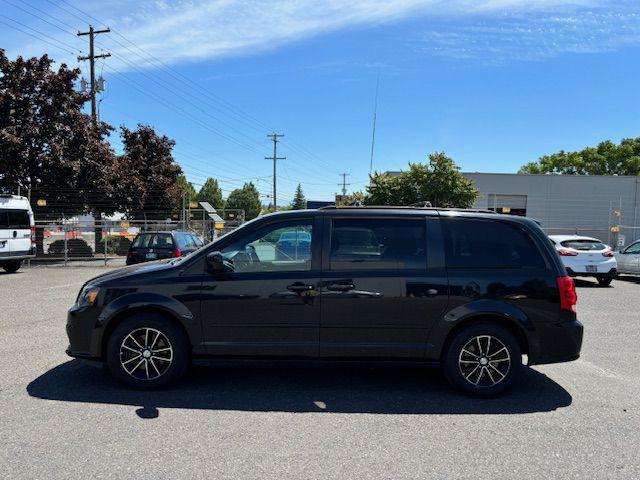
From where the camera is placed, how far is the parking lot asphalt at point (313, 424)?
10.9ft

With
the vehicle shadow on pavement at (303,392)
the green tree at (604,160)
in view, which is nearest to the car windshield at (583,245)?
the vehicle shadow on pavement at (303,392)

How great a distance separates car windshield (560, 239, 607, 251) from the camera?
14.3 metres

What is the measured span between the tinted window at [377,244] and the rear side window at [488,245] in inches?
12.2

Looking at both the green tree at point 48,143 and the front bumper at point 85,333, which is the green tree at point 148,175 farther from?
the front bumper at point 85,333

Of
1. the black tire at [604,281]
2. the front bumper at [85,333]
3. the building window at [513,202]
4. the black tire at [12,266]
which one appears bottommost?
the black tire at [12,266]

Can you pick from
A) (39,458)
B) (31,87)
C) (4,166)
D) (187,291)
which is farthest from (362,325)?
(31,87)

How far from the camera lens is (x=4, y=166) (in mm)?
19906

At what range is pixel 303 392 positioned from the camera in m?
4.77

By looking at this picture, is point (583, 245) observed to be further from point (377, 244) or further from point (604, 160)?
point (604, 160)

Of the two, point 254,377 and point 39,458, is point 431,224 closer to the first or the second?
point 254,377

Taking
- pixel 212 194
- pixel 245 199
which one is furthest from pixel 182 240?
pixel 245 199

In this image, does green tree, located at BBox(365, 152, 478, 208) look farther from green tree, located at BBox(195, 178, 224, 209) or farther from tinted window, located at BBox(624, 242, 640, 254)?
green tree, located at BBox(195, 178, 224, 209)

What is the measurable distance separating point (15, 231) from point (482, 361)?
16.0 m

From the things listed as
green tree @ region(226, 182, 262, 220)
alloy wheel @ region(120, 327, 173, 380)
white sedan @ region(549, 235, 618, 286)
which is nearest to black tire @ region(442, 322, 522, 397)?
alloy wheel @ region(120, 327, 173, 380)
